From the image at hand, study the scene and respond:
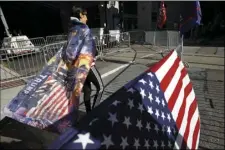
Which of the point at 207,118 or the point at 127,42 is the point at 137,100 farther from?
the point at 127,42

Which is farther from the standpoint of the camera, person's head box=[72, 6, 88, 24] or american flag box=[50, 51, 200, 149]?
person's head box=[72, 6, 88, 24]

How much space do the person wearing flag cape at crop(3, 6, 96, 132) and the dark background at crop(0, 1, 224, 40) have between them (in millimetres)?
20498

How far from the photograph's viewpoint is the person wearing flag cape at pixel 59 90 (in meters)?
2.97

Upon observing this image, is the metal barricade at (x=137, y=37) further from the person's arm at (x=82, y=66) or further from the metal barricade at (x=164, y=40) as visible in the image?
the person's arm at (x=82, y=66)

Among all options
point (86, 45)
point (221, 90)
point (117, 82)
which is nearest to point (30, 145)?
point (86, 45)

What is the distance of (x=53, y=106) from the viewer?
313 centimetres

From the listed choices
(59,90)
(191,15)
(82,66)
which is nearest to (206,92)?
(191,15)

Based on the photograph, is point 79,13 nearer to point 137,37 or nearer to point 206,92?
point 206,92

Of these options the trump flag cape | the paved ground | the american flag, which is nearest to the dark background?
the paved ground

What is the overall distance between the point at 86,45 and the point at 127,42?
12044mm

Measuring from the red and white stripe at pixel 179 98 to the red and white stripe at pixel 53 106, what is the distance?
5.03 ft

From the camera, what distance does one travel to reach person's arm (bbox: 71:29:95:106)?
323 cm

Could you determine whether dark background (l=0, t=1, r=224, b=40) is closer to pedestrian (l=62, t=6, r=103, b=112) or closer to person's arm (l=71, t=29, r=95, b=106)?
pedestrian (l=62, t=6, r=103, b=112)

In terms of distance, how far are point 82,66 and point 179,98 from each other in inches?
58.0
